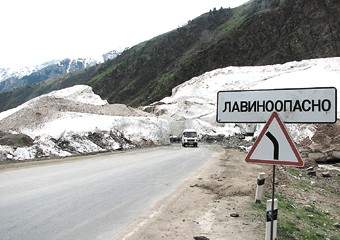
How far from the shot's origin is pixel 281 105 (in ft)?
27.0

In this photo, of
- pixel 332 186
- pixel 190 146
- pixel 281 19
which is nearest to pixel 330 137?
pixel 190 146

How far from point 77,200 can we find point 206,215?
3482mm

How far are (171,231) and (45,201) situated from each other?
4.25m

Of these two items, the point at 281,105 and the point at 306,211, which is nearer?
the point at 281,105

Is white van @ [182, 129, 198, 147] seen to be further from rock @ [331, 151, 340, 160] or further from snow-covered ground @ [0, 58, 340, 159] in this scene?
rock @ [331, 151, 340, 160]

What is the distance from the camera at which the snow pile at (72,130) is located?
1458 inches

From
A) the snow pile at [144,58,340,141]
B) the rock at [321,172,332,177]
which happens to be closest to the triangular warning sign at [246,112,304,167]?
the rock at [321,172,332,177]

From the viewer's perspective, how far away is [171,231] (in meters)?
10.8

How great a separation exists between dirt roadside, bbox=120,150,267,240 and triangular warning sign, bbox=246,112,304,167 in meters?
2.89

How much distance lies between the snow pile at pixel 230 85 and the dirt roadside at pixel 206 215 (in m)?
37.2

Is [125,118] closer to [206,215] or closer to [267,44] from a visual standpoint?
[206,215]

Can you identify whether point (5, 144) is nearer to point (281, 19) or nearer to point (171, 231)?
point (171, 231)

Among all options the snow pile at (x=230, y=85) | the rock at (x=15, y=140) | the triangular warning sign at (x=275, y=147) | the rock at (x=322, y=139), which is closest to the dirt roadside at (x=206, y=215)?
the triangular warning sign at (x=275, y=147)

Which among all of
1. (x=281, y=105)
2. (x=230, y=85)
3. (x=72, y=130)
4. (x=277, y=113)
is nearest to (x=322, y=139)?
(x=72, y=130)
